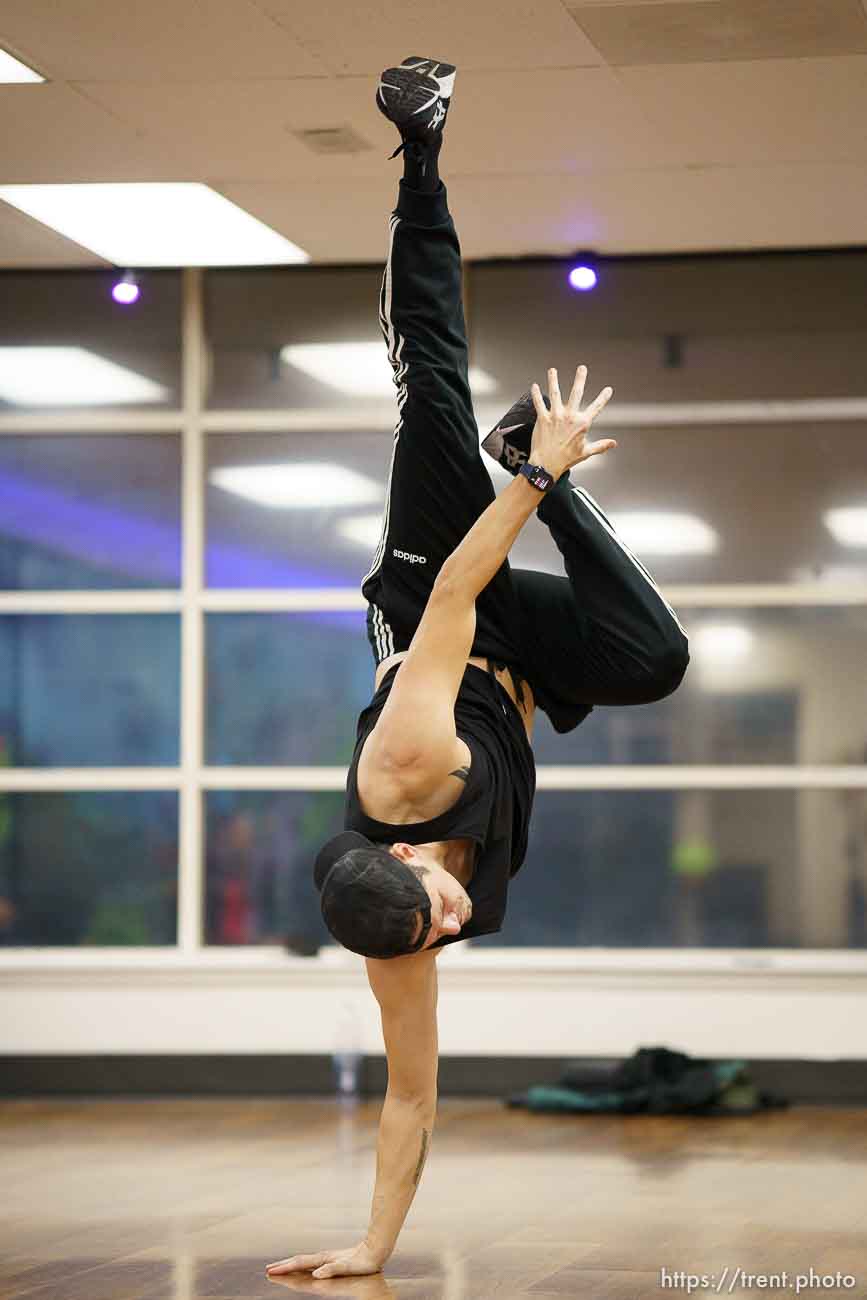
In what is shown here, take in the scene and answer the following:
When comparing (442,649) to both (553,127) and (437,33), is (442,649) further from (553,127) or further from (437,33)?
(553,127)

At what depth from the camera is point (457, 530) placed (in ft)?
10.9

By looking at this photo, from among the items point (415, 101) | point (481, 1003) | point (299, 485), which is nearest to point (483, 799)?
point (415, 101)

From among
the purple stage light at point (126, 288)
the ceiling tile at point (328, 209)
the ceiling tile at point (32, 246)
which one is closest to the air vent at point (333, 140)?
the ceiling tile at point (328, 209)

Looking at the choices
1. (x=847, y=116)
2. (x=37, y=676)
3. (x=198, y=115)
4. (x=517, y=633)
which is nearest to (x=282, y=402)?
(x=37, y=676)

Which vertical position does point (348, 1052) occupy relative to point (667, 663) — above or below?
below

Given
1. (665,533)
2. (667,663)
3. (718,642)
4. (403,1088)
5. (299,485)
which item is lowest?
(403,1088)

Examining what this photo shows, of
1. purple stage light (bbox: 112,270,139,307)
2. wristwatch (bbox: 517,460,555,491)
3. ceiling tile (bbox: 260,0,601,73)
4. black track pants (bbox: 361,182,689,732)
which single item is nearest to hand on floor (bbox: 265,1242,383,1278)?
black track pants (bbox: 361,182,689,732)

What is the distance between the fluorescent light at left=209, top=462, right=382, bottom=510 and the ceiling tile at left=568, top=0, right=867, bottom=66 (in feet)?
7.67

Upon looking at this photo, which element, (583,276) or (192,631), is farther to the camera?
(192,631)

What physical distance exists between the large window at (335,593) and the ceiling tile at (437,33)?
1945 millimetres

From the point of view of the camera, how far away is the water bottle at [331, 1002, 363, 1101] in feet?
21.1

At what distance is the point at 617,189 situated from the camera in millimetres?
5680

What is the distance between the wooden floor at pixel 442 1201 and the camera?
11.5 feet

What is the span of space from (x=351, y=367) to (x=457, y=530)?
3.50m
